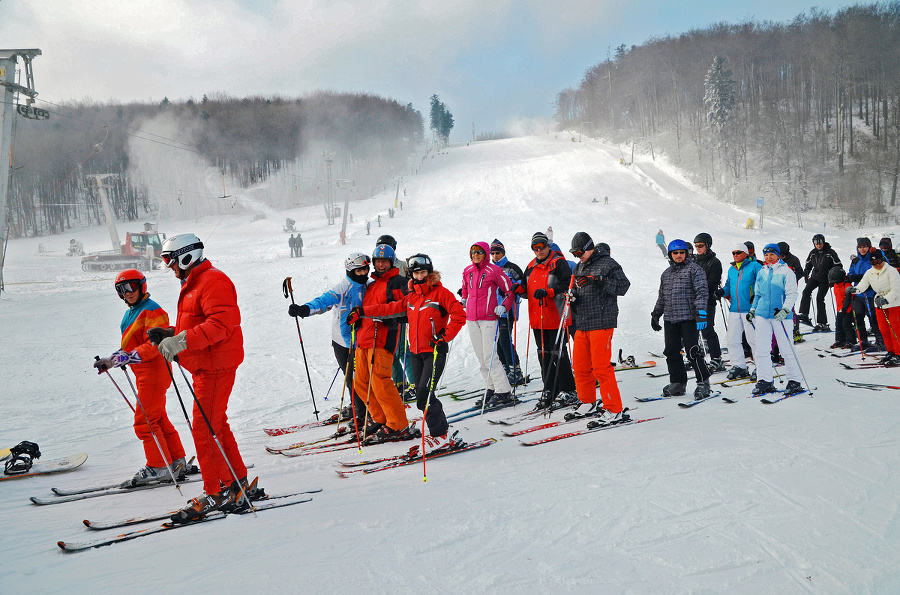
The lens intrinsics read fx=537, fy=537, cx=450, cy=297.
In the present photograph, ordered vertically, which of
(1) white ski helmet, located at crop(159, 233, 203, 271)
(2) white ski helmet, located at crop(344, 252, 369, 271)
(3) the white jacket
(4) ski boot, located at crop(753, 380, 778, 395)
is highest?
(1) white ski helmet, located at crop(159, 233, 203, 271)

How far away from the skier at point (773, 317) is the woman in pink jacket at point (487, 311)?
2.70 metres

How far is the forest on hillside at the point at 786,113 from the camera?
4256cm

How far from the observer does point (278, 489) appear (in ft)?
12.6

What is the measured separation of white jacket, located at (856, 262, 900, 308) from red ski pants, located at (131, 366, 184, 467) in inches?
342

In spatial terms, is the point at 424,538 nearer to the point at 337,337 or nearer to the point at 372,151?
the point at 337,337

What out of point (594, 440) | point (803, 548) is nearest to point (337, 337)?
point (594, 440)

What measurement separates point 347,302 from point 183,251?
212 cm

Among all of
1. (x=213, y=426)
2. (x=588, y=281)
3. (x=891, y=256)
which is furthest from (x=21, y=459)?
(x=891, y=256)

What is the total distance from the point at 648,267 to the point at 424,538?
15318 millimetres

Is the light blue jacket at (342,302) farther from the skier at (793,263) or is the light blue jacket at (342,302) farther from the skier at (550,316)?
the skier at (793,263)

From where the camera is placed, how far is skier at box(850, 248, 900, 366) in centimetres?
721

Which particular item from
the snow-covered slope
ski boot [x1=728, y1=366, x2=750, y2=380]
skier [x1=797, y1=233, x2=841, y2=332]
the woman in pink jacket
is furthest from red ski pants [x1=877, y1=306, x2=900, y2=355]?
the woman in pink jacket

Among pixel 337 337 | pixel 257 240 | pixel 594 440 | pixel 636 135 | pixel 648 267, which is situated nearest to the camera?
pixel 594 440

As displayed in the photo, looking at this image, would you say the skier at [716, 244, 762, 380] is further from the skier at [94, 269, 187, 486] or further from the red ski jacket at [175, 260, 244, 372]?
the skier at [94, 269, 187, 486]
